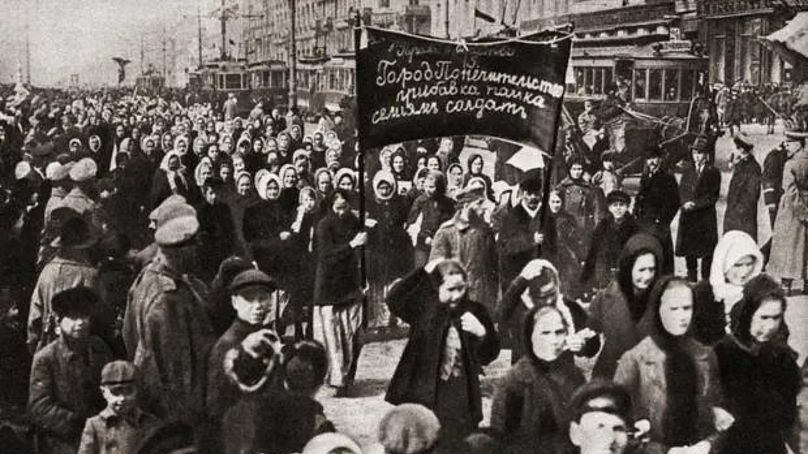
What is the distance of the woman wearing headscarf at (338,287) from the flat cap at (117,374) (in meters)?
1.21

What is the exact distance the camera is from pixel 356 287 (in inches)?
184

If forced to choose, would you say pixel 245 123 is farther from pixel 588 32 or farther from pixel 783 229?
pixel 783 229

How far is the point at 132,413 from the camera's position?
11.9 ft

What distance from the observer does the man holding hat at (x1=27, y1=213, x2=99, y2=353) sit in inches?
158

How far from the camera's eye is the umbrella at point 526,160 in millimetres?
4910

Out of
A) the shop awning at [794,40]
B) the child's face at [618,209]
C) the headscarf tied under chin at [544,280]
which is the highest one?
the shop awning at [794,40]

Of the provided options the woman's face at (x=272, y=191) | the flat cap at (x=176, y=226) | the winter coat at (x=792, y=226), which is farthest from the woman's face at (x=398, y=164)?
the winter coat at (x=792, y=226)

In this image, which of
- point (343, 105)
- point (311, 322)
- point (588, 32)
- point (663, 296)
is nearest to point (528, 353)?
point (663, 296)

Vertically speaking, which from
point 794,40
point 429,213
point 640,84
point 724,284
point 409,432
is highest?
point 794,40

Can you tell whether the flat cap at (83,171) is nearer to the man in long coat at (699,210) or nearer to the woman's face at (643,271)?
the woman's face at (643,271)

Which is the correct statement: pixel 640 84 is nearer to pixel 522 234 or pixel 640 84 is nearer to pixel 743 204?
pixel 743 204

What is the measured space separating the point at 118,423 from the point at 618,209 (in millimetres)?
2761

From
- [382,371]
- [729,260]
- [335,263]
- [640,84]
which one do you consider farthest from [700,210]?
[335,263]

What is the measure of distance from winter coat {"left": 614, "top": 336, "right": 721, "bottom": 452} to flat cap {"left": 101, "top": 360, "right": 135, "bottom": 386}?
1905 millimetres
